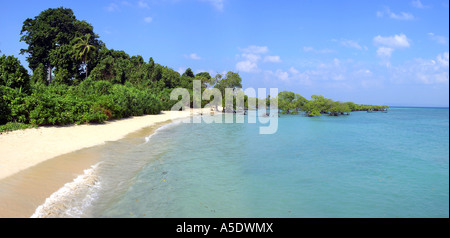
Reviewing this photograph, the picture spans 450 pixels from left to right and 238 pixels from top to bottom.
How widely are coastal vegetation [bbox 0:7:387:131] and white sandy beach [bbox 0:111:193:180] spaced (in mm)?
→ 1062

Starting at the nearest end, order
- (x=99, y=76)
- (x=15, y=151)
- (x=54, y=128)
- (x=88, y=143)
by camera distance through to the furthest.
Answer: (x=15, y=151) → (x=88, y=143) → (x=54, y=128) → (x=99, y=76)

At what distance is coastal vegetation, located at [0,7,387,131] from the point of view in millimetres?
15203

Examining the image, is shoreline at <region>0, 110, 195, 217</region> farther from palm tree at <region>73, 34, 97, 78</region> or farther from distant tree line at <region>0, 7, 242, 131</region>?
palm tree at <region>73, 34, 97, 78</region>

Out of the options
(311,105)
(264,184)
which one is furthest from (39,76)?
(311,105)

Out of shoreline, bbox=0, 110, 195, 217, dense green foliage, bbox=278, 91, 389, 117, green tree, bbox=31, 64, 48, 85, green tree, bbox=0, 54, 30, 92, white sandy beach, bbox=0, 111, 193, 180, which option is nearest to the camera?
shoreline, bbox=0, 110, 195, 217

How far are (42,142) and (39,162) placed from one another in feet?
11.5

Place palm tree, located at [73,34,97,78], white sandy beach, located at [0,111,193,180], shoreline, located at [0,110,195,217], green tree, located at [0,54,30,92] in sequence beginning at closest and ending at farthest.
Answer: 1. shoreline, located at [0,110,195,217]
2. white sandy beach, located at [0,111,193,180]
3. green tree, located at [0,54,30,92]
4. palm tree, located at [73,34,97,78]

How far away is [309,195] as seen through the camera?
27.6 ft

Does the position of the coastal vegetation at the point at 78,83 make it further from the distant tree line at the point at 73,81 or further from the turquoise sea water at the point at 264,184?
the turquoise sea water at the point at 264,184

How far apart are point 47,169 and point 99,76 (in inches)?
1782

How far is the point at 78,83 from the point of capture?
4841 centimetres

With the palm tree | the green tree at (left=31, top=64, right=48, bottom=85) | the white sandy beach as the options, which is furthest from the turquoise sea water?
the palm tree
